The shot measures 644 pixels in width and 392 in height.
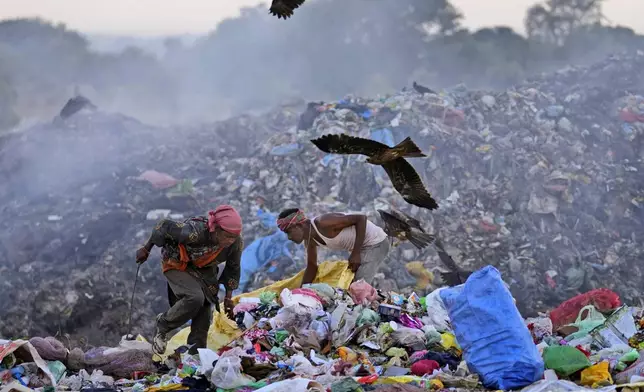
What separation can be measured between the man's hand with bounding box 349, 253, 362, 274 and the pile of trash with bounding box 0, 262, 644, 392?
0.35 metres

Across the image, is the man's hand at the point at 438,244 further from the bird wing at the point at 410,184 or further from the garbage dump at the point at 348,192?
the bird wing at the point at 410,184

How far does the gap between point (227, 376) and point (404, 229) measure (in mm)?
3043

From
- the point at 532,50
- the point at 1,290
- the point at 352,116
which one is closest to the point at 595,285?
the point at 352,116

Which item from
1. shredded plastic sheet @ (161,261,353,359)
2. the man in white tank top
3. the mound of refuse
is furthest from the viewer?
the mound of refuse

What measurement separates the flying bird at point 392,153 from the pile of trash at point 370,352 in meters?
0.71

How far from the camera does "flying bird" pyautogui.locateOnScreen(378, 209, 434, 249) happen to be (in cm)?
638

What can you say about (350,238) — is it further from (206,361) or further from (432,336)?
(206,361)

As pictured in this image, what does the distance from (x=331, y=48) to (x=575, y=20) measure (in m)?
6.95

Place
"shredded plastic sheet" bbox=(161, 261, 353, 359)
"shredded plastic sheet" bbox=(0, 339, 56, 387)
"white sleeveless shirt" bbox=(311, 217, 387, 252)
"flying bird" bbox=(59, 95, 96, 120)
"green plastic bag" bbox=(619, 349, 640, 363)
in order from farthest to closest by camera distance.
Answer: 1. "flying bird" bbox=(59, 95, 96, 120)
2. "white sleeveless shirt" bbox=(311, 217, 387, 252)
3. "shredded plastic sheet" bbox=(161, 261, 353, 359)
4. "shredded plastic sheet" bbox=(0, 339, 56, 387)
5. "green plastic bag" bbox=(619, 349, 640, 363)

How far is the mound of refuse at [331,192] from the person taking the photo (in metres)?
8.33

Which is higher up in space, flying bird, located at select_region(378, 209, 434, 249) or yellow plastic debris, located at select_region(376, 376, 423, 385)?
flying bird, located at select_region(378, 209, 434, 249)

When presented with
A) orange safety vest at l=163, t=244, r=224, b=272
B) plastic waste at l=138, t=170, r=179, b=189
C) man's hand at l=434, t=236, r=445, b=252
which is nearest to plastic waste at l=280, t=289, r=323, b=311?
orange safety vest at l=163, t=244, r=224, b=272

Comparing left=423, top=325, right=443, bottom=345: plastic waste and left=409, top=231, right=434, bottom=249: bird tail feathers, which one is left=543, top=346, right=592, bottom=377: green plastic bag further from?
left=409, top=231, right=434, bottom=249: bird tail feathers

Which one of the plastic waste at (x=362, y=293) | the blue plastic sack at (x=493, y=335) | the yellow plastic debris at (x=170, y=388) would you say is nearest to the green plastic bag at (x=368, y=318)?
the plastic waste at (x=362, y=293)
